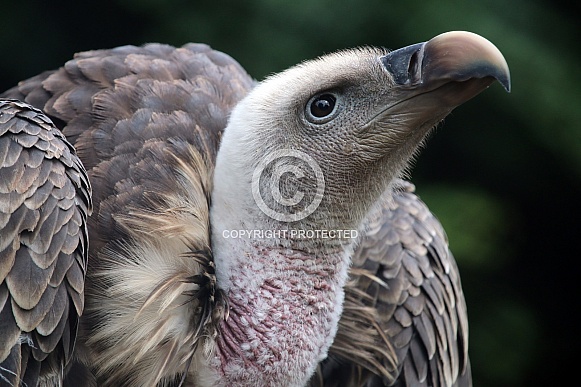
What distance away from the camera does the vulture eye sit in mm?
2650

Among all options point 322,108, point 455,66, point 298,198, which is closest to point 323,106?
point 322,108

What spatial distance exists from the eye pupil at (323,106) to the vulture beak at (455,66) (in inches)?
10.5

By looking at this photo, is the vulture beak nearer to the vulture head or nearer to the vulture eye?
the vulture head

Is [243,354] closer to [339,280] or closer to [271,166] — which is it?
[339,280]

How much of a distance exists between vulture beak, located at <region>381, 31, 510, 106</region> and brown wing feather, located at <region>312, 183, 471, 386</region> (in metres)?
0.66

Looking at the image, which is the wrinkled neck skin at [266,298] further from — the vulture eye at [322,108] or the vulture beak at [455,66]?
the vulture beak at [455,66]

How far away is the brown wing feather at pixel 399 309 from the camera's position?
3.13 metres

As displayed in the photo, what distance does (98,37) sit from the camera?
525 centimetres

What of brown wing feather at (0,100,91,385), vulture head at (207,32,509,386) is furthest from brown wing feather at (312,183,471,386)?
brown wing feather at (0,100,91,385)

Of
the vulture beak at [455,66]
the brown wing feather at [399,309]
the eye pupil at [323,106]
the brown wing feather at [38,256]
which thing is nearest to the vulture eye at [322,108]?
the eye pupil at [323,106]

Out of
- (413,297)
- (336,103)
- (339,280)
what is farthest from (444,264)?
(336,103)

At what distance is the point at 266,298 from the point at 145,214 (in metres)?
0.47

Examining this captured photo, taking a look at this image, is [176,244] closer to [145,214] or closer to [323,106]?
[145,214]

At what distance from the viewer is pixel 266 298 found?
263 cm
